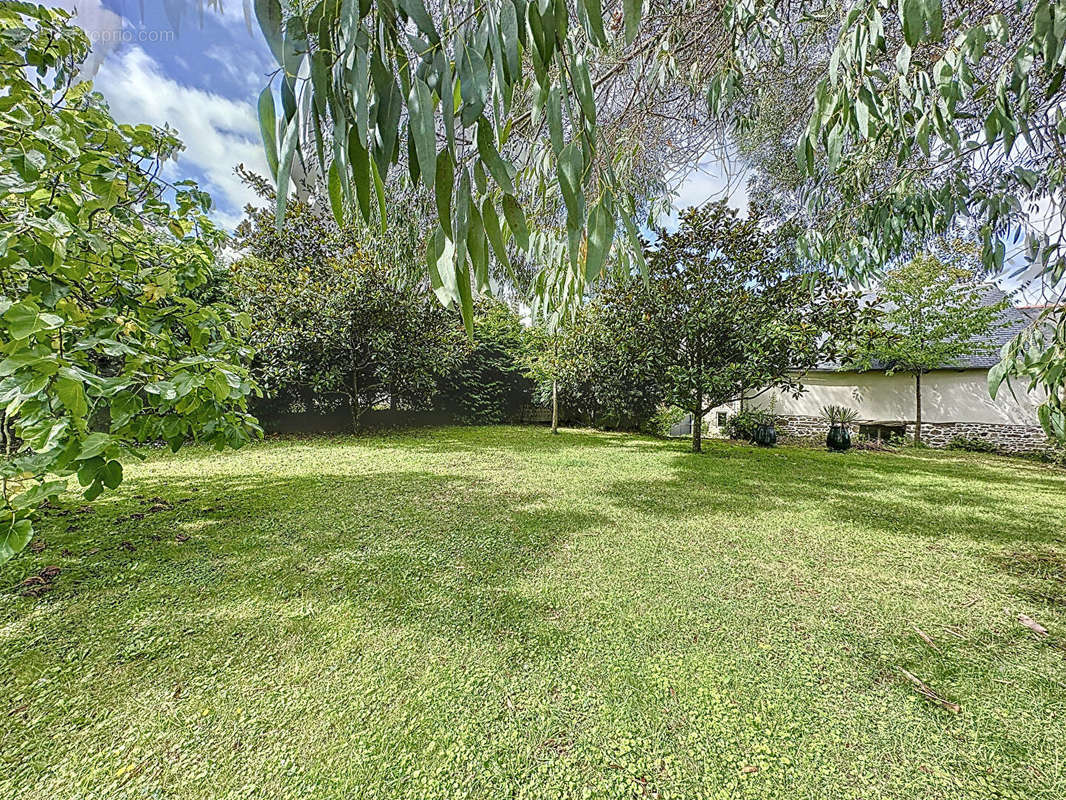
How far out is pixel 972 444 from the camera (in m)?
8.39

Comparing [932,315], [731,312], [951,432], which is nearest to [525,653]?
[731,312]

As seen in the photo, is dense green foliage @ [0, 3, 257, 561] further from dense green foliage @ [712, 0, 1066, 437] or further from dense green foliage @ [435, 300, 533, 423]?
dense green foliage @ [435, 300, 533, 423]

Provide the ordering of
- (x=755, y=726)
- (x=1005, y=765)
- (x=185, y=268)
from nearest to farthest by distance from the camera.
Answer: (x=1005, y=765)
(x=755, y=726)
(x=185, y=268)

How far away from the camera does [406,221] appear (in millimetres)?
3068

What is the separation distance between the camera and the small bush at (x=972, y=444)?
8.23 meters

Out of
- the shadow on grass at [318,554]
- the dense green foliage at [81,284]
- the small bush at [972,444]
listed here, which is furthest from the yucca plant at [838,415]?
the dense green foliage at [81,284]

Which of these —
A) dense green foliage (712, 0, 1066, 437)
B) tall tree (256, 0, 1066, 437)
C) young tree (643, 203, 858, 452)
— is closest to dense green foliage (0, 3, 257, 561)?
tall tree (256, 0, 1066, 437)

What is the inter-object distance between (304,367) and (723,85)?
646 centimetres

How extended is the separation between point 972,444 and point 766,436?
4.20 metres

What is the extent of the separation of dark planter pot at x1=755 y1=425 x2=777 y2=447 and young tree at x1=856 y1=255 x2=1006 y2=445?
1.88 m

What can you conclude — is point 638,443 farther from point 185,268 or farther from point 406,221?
point 185,268

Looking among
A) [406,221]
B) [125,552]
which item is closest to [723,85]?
[406,221]

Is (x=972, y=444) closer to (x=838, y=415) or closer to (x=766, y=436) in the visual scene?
(x=838, y=415)

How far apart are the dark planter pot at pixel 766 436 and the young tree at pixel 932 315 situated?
188 cm
